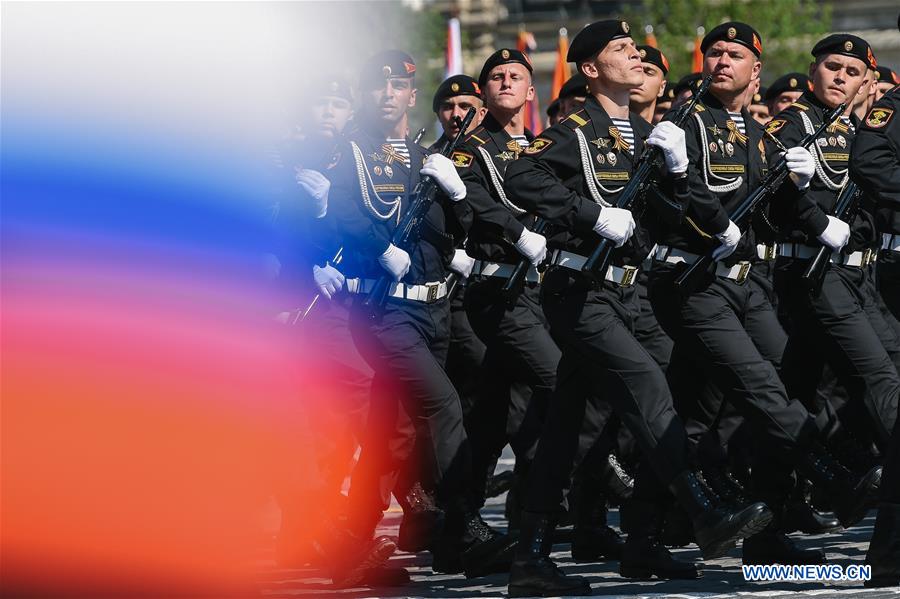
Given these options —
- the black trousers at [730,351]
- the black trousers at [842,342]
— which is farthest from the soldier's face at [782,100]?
the black trousers at [730,351]

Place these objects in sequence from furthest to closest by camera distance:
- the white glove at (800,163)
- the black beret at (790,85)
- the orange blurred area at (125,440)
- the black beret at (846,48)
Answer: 1. the black beret at (790,85)
2. the black beret at (846,48)
3. the white glove at (800,163)
4. the orange blurred area at (125,440)

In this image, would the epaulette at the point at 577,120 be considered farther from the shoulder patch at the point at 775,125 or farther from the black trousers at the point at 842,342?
the black trousers at the point at 842,342

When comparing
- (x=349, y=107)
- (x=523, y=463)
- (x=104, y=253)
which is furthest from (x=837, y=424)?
(x=104, y=253)

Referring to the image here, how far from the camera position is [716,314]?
6.55m

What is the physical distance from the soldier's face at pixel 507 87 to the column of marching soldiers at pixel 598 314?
0.01m

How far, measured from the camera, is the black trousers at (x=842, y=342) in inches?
276

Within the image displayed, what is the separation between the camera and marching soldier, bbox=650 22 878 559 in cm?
645

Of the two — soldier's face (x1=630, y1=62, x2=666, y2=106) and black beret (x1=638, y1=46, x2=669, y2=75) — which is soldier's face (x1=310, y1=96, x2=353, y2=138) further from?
black beret (x1=638, y1=46, x2=669, y2=75)

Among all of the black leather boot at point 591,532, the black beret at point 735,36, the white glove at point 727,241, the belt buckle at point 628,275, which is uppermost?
the black beret at point 735,36

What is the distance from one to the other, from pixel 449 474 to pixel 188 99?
278 centimetres

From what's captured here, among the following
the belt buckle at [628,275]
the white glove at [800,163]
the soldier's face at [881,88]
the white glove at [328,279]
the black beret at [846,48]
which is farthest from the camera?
the soldier's face at [881,88]

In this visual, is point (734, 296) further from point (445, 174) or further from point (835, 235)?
point (445, 174)

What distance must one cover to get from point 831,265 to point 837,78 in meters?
1.07

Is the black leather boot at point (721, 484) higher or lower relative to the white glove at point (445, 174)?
lower
